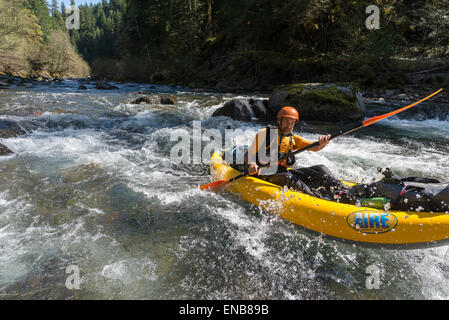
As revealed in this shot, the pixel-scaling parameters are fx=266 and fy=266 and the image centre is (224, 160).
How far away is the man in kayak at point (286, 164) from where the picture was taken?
3461 millimetres

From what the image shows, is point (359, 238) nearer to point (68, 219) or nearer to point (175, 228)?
point (175, 228)

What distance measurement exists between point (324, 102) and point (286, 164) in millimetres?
6033

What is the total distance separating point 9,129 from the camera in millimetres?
6414

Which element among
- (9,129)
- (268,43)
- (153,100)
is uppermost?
(268,43)

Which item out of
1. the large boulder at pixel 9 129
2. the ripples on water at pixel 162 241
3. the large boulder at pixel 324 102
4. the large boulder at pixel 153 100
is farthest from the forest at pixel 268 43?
the large boulder at pixel 9 129

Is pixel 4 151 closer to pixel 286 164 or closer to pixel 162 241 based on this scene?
pixel 162 241

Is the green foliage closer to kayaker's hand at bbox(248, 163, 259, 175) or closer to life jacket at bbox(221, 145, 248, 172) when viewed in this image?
life jacket at bbox(221, 145, 248, 172)

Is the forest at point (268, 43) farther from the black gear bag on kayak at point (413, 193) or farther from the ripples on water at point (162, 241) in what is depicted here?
the black gear bag on kayak at point (413, 193)

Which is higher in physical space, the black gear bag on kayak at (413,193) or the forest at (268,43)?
the forest at (268,43)

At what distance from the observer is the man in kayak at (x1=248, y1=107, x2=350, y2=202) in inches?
136

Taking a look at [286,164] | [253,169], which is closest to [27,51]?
[253,169]

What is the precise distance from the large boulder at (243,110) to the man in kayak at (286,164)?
18.6ft

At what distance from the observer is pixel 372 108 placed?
10.7m
